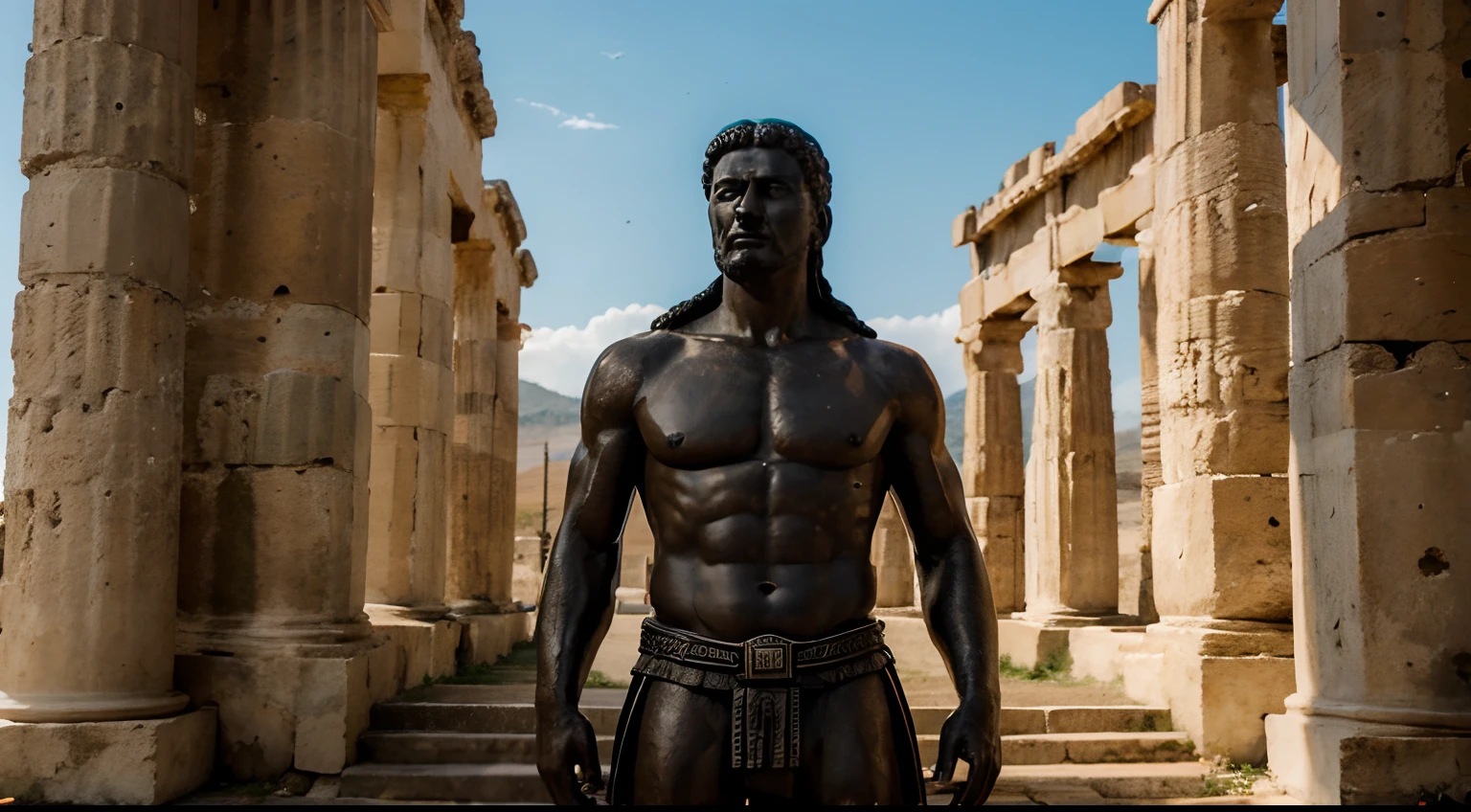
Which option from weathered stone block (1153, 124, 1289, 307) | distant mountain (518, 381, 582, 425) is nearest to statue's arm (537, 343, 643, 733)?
weathered stone block (1153, 124, 1289, 307)

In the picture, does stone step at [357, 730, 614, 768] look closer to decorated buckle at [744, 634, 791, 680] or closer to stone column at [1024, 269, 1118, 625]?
decorated buckle at [744, 634, 791, 680]

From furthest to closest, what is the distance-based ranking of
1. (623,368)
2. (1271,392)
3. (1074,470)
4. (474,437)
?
(474,437)
(1074,470)
(1271,392)
(623,368)

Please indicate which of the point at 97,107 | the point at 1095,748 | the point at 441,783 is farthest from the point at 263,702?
the point at 1095,748

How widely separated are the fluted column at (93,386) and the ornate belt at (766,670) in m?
4.09

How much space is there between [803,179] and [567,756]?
4.68 ft

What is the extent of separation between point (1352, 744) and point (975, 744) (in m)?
4.03

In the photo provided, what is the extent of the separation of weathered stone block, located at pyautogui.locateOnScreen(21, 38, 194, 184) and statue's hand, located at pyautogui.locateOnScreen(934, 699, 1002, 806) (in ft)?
16.5

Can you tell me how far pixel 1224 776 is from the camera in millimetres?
8297

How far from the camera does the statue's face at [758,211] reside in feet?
10.0

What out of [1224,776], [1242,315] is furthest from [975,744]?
[1242,315]

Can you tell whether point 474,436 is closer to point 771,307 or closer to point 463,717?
point 463,717

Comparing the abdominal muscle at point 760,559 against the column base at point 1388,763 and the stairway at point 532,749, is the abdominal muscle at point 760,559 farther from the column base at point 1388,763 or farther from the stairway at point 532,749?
the stairway at point 532,749

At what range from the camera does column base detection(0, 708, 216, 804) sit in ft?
19.1

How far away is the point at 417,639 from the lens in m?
9.59
